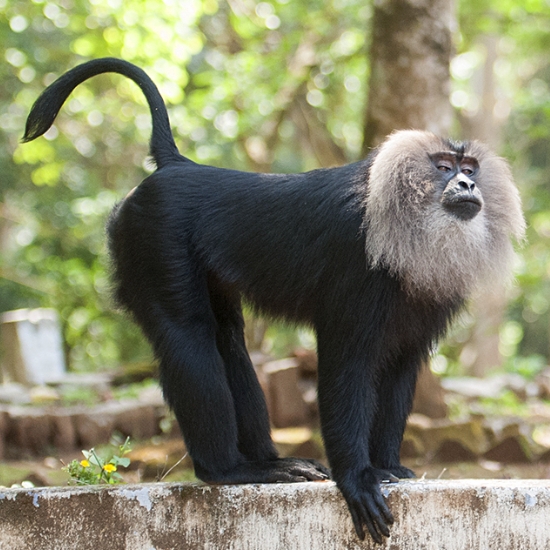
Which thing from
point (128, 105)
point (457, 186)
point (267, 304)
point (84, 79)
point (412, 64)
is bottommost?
point (267, 304)

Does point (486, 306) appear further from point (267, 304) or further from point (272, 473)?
point (272, 473)

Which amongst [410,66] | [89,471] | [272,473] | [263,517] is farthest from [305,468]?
[410,66]

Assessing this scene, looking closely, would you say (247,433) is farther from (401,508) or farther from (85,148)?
Answer: (85,148)

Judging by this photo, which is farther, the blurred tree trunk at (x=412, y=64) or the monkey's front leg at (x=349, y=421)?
the blurred tree trunk at (x=412, y=64)

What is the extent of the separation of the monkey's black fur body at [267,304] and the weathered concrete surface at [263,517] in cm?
12

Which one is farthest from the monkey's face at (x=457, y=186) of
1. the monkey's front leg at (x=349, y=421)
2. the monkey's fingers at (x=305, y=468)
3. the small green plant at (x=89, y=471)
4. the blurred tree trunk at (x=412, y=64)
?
the blurred tree trunk at (x=412, y=64)

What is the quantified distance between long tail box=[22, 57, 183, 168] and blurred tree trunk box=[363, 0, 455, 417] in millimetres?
2460

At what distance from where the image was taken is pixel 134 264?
11.6 feet

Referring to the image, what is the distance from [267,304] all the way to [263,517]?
3.03 feet

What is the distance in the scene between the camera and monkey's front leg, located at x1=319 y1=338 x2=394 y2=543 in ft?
9.68

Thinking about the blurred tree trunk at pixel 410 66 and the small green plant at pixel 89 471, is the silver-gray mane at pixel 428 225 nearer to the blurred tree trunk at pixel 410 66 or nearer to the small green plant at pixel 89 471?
the small green plant at pixel 89 471

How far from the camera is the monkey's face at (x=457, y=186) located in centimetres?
309

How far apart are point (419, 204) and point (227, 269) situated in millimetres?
884

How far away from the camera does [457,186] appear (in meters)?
3.10
